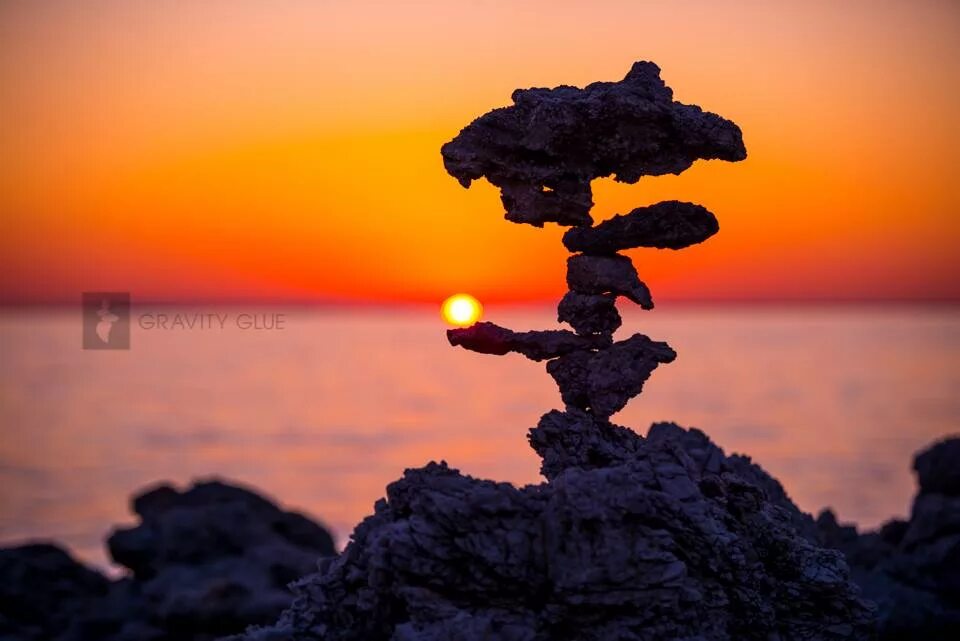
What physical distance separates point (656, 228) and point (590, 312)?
1.49 meters

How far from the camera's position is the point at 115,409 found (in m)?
116

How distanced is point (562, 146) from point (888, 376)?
13856 cm

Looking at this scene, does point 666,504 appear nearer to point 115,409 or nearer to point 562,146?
point 562,146

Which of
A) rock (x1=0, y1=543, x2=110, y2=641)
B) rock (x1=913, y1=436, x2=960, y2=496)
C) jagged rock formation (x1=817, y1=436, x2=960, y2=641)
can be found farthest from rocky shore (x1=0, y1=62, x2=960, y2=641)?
rock (x1=0, y1=543, x2=110, y2=641)

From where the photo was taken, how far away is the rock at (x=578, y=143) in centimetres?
1794

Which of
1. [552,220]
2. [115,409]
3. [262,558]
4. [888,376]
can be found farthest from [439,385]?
[552,220]

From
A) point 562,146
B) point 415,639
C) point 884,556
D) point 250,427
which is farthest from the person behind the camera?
point 250,427

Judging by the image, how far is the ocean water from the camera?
65312 millimetres

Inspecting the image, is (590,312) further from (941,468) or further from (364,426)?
(364,426)

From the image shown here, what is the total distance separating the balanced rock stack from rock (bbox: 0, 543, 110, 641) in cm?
1100

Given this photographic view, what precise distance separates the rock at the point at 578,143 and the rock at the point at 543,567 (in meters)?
3.94

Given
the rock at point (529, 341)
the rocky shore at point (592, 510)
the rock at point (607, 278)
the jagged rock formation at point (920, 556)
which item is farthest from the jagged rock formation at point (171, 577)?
the jagged rock formation at point (920, 556)

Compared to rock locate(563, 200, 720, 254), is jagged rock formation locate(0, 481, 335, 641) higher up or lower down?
lower down

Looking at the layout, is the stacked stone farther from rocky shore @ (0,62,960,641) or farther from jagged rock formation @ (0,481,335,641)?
jagged rock formation @ (0,481,335,641)
